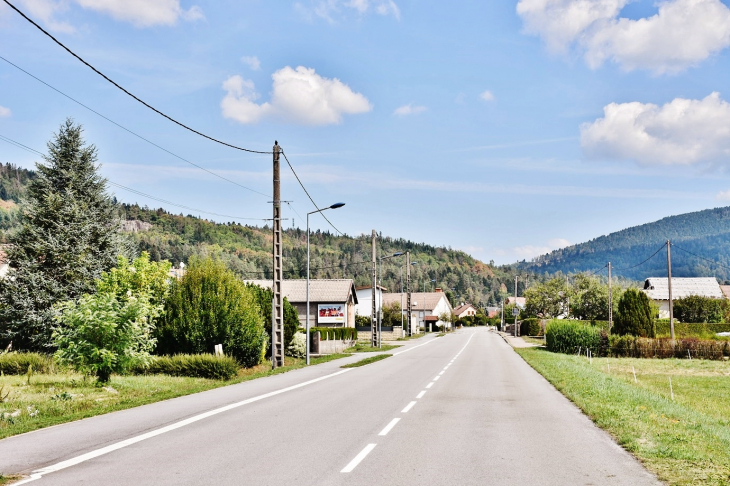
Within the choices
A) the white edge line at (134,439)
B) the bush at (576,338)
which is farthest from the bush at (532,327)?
the white edge line at (134,439)

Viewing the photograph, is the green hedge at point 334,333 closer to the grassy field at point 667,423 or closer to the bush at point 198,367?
the bush at point 198,367

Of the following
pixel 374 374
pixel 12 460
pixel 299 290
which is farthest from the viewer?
pixel 299 290

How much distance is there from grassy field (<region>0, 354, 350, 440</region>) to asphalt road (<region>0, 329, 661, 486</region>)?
73 cm

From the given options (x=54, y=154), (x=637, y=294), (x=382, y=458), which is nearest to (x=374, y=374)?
(x=382, y=458)

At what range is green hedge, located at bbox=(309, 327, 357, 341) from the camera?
46344 mm

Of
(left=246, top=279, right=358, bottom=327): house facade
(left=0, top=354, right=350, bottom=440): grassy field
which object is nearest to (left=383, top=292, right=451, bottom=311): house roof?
(left=246, top=279, right=358, bottom=327): house facade

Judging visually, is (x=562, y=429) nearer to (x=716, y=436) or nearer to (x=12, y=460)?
(x=716, y=436)

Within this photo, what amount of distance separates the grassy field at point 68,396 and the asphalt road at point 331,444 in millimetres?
726

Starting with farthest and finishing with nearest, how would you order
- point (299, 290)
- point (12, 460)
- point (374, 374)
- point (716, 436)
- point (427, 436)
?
point (299, 290), point (374, 374), point (716, 436), point (427, 436), point (12, 460)

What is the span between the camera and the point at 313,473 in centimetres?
749

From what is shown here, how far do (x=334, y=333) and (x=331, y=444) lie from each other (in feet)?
131

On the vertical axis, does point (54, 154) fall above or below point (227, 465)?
above

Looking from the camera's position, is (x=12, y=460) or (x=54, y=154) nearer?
(x=12, y=460)

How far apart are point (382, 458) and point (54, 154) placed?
33.8 metres
